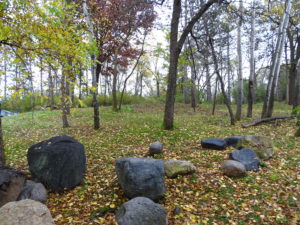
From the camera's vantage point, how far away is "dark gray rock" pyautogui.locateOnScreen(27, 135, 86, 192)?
3951 millimetres

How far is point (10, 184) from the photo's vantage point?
3.39 metres

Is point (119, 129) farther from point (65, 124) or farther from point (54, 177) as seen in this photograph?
point (54, 177)

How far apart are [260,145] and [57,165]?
5.14m

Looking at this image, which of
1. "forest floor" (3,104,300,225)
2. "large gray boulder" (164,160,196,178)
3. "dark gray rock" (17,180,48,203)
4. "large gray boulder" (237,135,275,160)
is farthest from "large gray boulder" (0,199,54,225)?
"large gray boulder" (237,135,275,160)

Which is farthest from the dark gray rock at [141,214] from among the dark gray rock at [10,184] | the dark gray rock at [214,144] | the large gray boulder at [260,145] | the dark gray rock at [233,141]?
the dark gray rock at [233,141]

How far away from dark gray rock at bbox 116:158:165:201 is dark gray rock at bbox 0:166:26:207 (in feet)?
6.14

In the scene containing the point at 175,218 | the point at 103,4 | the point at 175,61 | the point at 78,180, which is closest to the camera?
the point at 175,218

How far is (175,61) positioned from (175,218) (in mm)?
5762

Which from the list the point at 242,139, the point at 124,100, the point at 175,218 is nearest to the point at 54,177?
the point at 175,218

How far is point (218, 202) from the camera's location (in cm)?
354

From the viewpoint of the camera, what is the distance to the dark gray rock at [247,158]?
15.0 ft

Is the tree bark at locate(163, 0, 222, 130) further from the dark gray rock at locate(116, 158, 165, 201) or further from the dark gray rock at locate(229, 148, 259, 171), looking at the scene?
the dark gray rock at locate(116, 158, 165, 201)

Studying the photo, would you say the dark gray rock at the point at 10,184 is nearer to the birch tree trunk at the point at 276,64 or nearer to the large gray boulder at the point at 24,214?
the large gray boulder at the point at 24,214

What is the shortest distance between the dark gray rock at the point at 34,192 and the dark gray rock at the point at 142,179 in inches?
58.8
